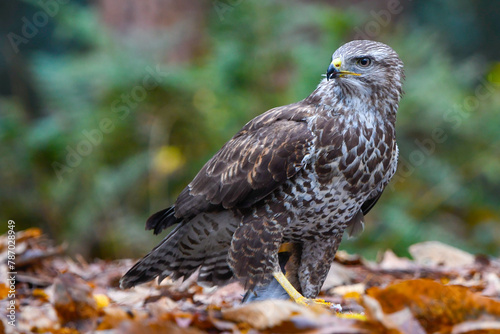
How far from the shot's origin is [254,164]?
11.6ft

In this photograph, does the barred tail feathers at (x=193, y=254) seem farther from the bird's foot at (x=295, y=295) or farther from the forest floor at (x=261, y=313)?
the bird's foot at (x=295, y=295)

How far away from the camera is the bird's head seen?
11.7ft

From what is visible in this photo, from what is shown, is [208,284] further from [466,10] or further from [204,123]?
[466,10]

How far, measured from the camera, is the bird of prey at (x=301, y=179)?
11.3 feet

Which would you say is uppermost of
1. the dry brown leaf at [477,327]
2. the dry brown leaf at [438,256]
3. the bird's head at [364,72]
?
the bird's head at [364,72]

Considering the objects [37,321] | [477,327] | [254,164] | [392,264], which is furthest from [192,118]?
[477,327]

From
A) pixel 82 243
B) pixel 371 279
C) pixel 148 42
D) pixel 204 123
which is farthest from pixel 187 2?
pixel 371 279

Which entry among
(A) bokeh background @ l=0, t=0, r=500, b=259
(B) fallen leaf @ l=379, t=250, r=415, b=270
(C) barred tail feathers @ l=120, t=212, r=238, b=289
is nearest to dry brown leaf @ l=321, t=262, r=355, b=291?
(B) fallen leaf @ l=379, t=250, r=415, b=270

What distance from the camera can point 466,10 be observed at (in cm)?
1184

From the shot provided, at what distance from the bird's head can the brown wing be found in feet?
0.79

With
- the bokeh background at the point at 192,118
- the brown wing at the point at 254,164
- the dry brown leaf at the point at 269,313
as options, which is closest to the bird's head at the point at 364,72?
the brown wing at the point at 254,164

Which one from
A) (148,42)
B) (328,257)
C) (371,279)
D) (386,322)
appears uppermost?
(148,42)

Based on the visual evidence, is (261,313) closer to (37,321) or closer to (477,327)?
(477,327)

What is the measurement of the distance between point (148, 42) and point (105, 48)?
56 cm
